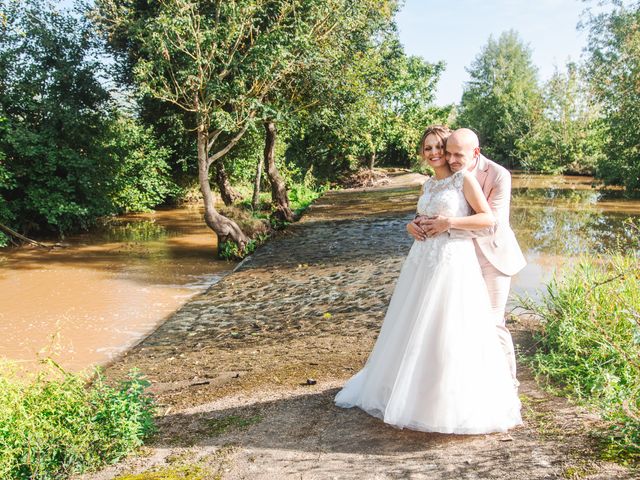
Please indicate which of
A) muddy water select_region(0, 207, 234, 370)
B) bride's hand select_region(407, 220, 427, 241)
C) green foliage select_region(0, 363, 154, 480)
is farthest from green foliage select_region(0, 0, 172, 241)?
bride's hand select_region(407, 220, 427, 241)

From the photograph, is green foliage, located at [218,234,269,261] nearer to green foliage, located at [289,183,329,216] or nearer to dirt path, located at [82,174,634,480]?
dirt path, located at [82,174,634,480]

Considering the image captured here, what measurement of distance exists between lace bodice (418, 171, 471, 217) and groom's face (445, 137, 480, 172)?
0.22 ft

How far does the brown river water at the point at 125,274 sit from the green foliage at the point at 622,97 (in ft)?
5.47

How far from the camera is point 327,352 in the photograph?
21.6 feet

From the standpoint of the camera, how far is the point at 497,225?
4.07m

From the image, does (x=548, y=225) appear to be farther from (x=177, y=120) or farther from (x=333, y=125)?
(x=177, y=120)

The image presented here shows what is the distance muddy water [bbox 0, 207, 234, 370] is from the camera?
27.5 ft

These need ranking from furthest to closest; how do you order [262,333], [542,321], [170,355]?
[262,333] → [170,355] → [542,321]

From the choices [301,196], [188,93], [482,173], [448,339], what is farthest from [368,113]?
[448,339]

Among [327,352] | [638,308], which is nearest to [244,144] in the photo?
[327,352]

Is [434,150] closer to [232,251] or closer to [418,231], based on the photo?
[418,231]

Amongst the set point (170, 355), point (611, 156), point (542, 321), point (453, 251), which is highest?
point (611, 156)

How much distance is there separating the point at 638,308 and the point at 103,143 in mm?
18839

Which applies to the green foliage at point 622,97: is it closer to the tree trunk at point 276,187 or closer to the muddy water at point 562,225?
the muddy water at point 562,225
